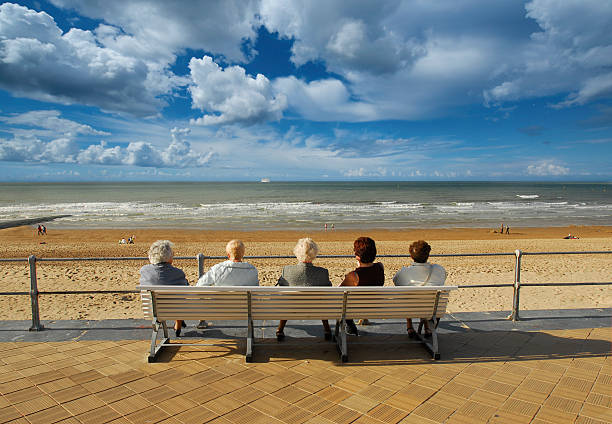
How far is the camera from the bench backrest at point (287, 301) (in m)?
3.45

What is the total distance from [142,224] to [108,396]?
27.8 meters

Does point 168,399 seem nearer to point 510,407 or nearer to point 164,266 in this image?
point 164,266

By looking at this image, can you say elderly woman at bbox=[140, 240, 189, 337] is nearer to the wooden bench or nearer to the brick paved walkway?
the wooden bench

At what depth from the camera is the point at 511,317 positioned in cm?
487

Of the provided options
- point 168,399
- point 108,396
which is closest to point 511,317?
point 168,399

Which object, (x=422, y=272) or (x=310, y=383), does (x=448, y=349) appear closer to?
(x=422, y=272)

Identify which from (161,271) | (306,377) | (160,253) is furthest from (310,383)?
(160,253)

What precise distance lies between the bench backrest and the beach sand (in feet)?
17.3

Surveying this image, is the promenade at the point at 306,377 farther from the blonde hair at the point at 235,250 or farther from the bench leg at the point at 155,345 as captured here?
the blonde hair at the point at 235,250

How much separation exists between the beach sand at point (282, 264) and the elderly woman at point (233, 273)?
5.15 metres

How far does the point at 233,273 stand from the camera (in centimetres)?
386

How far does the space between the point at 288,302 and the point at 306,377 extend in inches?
27.0

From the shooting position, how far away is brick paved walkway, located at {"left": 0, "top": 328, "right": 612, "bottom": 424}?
9.10ft

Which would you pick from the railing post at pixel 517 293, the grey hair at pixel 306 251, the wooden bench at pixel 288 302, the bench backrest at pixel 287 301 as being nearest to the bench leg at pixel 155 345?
the wooden bench at pixel 288 302
